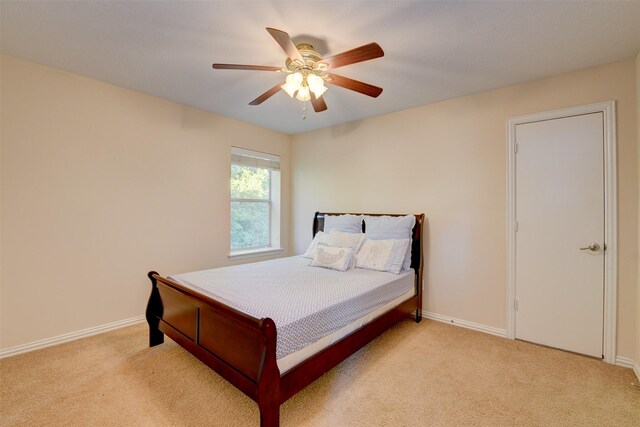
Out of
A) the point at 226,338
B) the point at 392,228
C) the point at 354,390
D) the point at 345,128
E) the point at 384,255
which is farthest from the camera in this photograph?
the point at 345,128

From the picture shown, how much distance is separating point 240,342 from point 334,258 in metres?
1.49

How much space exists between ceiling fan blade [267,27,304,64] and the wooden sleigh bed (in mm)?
1502

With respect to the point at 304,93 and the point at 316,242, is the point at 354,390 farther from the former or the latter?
the point at 304,93

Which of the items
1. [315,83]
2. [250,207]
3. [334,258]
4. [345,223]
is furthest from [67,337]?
[315,83]

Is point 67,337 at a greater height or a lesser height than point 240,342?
lesser

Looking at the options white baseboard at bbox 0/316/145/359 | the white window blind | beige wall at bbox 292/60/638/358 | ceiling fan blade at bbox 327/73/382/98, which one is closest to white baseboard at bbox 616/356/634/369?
beige wall at bbox 292/60/638/358

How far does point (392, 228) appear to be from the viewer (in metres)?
3.21

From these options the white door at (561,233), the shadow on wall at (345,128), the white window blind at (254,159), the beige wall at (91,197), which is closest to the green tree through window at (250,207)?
the white window blind at (254,159)

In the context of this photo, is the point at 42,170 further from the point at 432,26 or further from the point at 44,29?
the point at 432,26

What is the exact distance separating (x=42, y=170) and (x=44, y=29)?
1.14 m

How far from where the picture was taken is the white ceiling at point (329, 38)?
68.1 inches

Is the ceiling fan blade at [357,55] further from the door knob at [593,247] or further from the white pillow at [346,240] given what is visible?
the door knob at [593,247]

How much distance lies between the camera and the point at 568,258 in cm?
249

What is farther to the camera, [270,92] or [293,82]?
[270,92]
